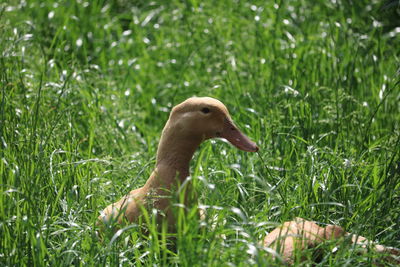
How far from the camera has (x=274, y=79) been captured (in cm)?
443

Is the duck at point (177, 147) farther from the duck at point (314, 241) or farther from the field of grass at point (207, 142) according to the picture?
the duck at point (314, 241)

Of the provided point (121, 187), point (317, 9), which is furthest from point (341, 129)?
point (317, 9)

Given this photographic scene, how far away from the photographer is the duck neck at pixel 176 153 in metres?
2.81

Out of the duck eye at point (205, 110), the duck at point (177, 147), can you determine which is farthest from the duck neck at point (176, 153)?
the duck eye at point (205, 110)

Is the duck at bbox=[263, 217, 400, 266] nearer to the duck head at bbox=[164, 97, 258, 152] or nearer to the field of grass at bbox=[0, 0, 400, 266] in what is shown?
the field of grass at bbox=[0, 0, 400, 266]

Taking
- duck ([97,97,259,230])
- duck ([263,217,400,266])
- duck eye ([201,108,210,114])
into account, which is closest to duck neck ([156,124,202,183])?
duck ([97,97,259,230])

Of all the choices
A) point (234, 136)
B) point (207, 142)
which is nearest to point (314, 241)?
point (234, 136)

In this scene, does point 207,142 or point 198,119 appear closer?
point 198,119

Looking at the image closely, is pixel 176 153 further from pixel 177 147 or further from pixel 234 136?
pixel 234 136

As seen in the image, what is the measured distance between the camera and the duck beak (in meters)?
2.93

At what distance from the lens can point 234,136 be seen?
294cm

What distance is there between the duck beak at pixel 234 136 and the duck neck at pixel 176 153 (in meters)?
0.14

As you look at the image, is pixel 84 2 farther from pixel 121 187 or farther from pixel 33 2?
pixel 121 187

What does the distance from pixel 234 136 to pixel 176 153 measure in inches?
10.3
